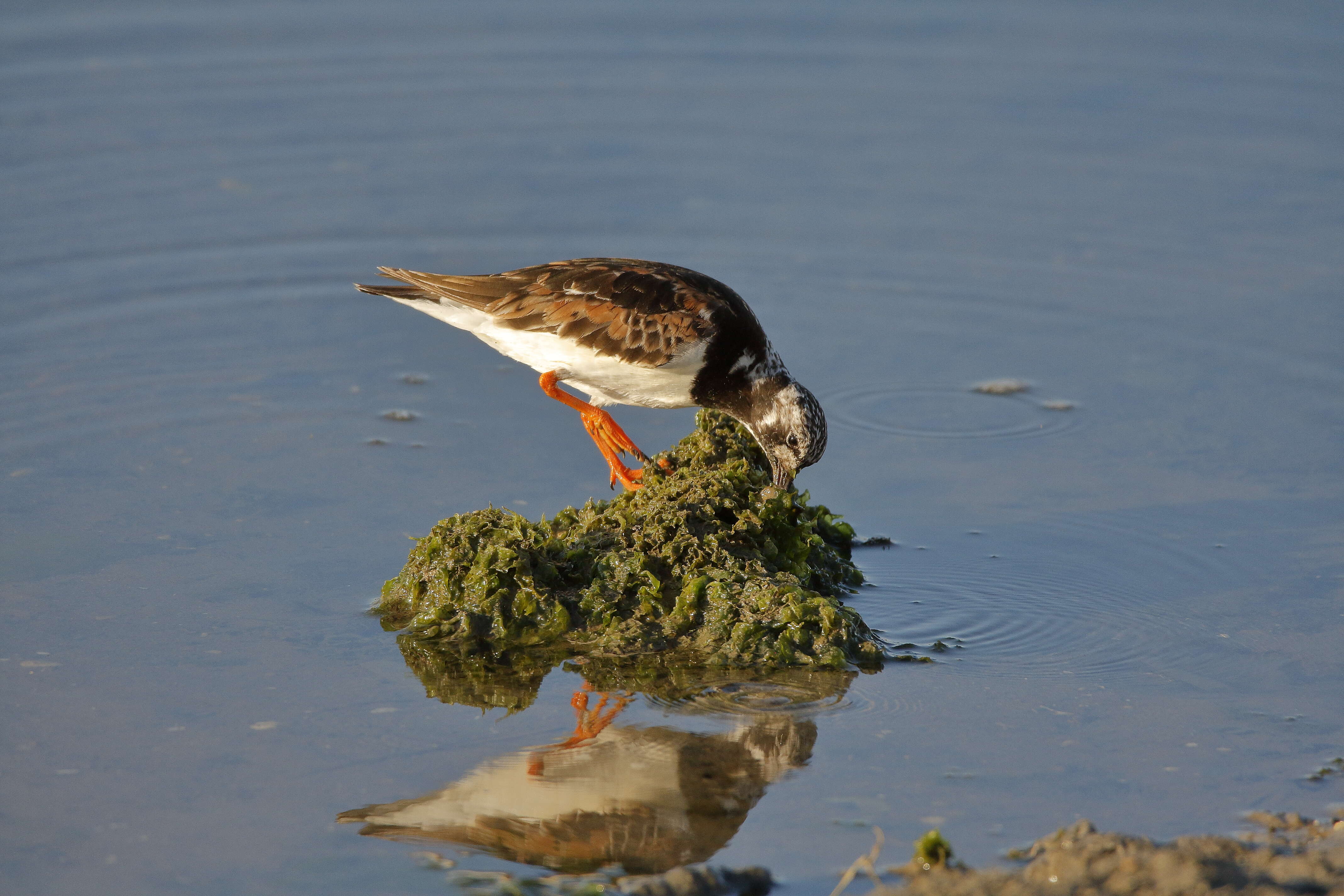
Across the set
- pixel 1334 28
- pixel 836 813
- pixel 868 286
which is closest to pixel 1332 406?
pixel 868 286

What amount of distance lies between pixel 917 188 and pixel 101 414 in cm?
619

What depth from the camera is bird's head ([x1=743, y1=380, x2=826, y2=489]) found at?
6.69m

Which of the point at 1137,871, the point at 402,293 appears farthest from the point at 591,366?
the point at 1137,871

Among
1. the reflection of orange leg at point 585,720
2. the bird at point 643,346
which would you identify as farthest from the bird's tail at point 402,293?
the reflection of orange leg at point 585,720

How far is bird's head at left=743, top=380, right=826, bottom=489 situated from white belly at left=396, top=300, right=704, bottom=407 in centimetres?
42

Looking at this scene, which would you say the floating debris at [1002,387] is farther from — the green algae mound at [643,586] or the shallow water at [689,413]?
the green algae mound at [643,586]

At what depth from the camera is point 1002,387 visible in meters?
8.77

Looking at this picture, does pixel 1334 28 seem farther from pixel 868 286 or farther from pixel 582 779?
pixel 582 779

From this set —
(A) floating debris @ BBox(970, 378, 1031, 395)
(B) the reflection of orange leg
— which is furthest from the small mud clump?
(A) floating debris @ BBox(970, 378, 1031, 395)

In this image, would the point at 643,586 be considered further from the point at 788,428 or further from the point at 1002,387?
the point at 1002,387

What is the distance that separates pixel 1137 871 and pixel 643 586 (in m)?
2.41

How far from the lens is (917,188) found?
428 inches

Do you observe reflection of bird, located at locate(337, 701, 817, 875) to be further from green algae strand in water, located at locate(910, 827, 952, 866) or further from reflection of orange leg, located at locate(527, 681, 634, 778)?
green algae strand in water, located at locate(910, 827, 952, 866)

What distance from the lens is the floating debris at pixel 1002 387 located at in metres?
8.72
